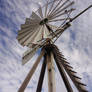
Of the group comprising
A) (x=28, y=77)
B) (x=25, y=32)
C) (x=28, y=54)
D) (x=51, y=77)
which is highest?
(x=25, y=32)

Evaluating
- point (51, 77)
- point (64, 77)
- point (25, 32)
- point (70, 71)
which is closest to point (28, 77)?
point (51, 77)

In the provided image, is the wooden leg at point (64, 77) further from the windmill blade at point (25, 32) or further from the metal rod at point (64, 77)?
the windmill blade at point (25, 32)

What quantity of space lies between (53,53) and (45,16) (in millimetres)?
4368

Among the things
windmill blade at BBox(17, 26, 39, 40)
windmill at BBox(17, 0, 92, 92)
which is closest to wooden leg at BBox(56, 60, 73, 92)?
windmill at BBox(17, 0, 92, 92)

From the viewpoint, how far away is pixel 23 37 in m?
8.91

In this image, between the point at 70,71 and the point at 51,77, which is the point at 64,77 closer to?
the point at 70,71

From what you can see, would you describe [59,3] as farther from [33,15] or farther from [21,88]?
[21,88]

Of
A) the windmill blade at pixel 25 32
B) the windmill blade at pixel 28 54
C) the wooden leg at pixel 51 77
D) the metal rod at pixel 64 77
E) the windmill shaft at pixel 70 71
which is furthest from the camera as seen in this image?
the windmill blade at pixel 25 32

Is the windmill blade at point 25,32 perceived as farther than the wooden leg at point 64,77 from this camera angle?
Yes

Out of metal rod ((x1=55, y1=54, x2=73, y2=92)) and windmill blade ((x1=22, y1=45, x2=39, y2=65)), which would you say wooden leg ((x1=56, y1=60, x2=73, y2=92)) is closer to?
metal rod ((x1=55, y1=54, x2=73, y2=92))

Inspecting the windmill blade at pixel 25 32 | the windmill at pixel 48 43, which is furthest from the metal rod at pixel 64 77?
the windmill blade at pixel 25 32

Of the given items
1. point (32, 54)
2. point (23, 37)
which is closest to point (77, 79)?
point (32, 54)

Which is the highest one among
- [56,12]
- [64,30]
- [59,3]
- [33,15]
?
[33,15]

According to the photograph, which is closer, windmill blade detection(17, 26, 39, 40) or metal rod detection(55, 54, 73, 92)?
metal rod detection(55, 54, 73, 92)
